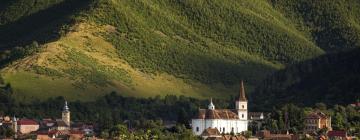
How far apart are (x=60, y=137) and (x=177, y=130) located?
14.2 meters

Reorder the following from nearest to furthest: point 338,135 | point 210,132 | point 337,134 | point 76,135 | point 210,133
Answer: point 338,135
point 210,133
point 210,132
point 337,134
point 76,135

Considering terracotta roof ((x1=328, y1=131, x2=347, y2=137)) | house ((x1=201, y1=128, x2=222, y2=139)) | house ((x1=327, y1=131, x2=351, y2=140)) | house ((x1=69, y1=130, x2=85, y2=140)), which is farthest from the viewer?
house ((x1=69, y1=130, x2=85, y2=140))

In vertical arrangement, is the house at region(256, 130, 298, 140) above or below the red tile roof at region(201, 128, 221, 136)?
below

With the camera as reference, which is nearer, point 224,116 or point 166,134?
point 166,134

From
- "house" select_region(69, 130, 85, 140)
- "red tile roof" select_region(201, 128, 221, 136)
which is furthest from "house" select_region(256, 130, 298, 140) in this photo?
"house" select_region(69, 130, 85, 140)

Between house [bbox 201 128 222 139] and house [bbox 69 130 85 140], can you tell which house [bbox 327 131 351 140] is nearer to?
house [bbox 201 128 222 139]

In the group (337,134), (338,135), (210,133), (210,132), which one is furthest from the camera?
(337,134)

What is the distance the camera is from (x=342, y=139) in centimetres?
18862


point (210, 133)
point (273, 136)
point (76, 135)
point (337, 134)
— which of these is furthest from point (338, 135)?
point (76, 135)

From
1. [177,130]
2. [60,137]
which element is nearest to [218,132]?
[177,130]

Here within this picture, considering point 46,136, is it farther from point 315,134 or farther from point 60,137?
point 315,134

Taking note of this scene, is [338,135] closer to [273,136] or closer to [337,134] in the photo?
[337,134]

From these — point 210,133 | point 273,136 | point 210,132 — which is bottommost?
point 273,136

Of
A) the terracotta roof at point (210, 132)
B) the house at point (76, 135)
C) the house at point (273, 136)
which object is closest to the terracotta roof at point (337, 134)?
the house at point (273, 136)
